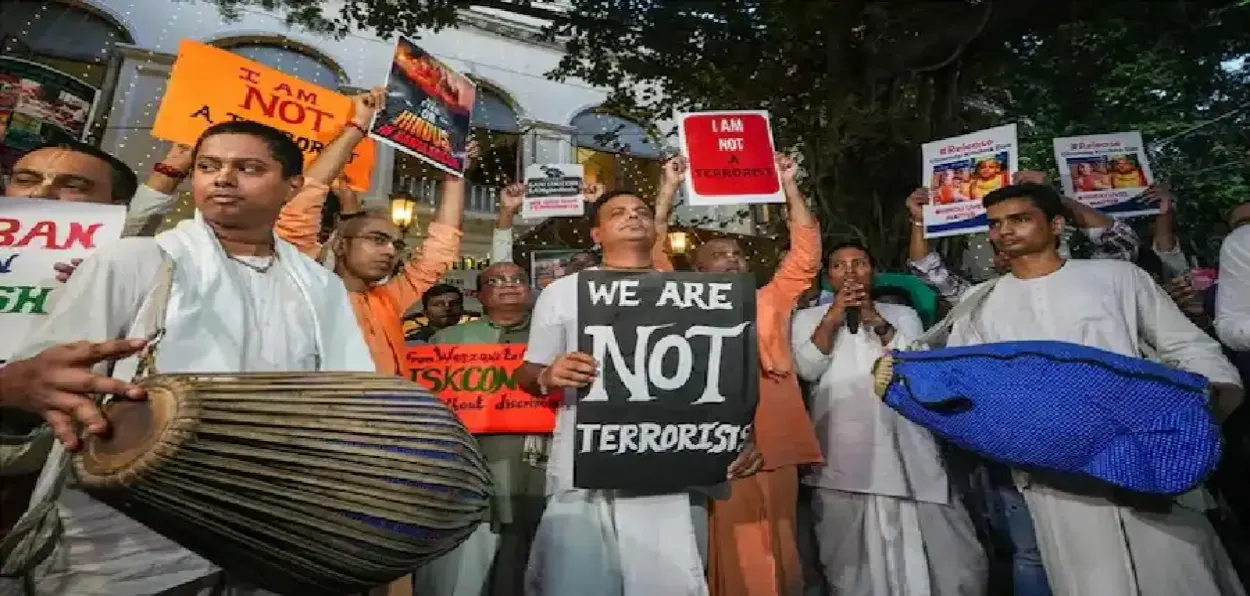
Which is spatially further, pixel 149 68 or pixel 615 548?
pixel 149 68

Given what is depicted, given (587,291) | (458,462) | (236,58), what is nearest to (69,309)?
(458,462)

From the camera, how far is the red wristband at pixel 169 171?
2779mm

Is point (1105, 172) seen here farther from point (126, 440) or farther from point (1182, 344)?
point (126, 440)

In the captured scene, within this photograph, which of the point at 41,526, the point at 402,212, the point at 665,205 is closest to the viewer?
the point at 41,526

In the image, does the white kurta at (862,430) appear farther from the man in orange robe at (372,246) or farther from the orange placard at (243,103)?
the orange placard at (243,103)

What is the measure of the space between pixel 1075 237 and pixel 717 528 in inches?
226

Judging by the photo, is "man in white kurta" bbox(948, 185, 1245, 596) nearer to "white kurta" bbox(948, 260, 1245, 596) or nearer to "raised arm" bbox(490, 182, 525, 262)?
"white kurta" bbox(948, 260, 1245, 596)

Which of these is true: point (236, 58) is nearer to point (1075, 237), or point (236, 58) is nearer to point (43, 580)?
point (43, 580)

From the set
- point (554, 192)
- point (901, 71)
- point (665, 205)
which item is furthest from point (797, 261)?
point (901, 71)

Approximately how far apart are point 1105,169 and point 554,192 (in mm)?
4200

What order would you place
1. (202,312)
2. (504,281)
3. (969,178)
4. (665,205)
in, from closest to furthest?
1. (202,312)
2. (665,205)
3. (504,281)
4. (969,178)

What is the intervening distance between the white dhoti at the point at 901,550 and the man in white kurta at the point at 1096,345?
63cm

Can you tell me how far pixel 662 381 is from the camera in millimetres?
2498

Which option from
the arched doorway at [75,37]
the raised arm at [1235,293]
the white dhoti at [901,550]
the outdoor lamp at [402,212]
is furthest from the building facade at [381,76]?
the raised arm at [1235,293]
